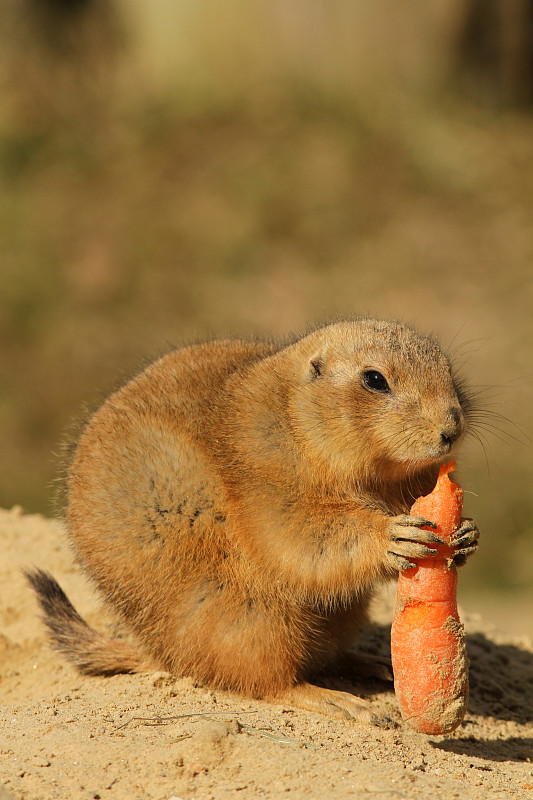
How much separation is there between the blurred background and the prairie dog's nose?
768 cm

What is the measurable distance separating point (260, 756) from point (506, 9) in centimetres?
1222

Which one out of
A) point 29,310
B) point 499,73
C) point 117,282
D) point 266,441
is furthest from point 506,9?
point 266,441

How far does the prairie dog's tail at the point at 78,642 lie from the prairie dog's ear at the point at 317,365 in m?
1.57

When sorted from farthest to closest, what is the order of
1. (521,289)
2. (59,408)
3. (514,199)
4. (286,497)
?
(514,199) < (521,289) < (59,408) < (286,497)

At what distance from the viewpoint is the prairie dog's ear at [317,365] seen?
4176 millimetres

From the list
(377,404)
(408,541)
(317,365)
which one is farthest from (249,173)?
(408,541)

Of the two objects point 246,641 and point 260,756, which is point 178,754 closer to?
point 260,756

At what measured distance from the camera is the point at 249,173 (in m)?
13.1

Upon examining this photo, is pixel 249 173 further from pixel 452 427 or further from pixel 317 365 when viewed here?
pixel 452 427

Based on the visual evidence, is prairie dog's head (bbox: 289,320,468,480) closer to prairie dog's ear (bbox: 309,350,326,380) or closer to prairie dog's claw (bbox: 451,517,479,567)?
prairie dog's ear (bbox: 309,350,326,380)

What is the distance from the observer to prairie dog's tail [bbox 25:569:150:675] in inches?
176

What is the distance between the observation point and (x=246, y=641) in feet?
13.1

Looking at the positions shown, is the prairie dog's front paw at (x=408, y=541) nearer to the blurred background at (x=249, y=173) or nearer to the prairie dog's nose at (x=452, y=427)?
the prairie dog's nose at (x=452, y=427)

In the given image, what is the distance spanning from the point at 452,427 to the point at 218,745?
59.9 inches
